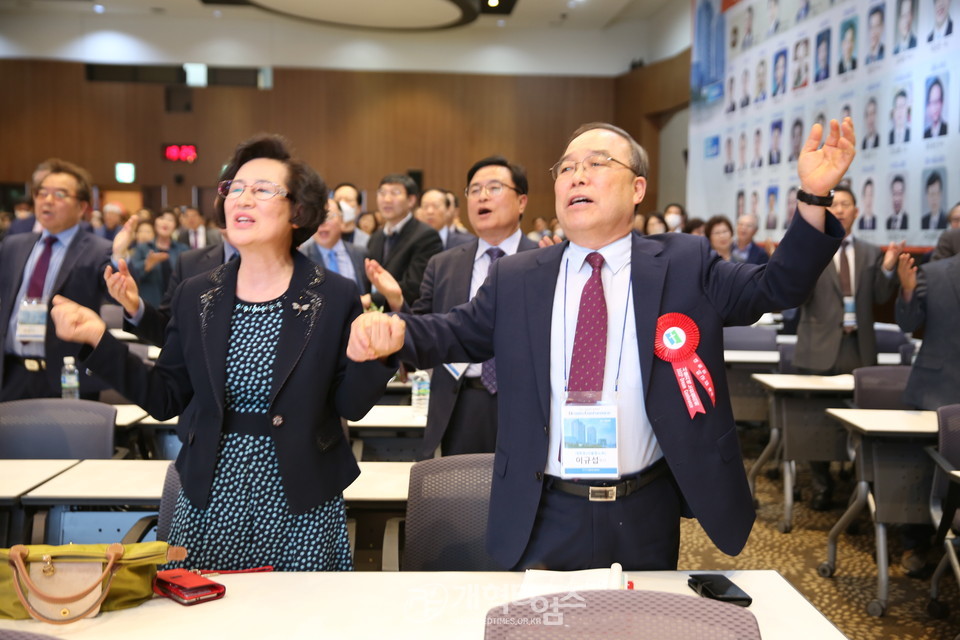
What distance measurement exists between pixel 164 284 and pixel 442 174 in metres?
9.58

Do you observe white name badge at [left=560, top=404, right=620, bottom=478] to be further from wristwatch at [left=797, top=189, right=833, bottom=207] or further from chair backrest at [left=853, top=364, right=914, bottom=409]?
chair backrest at [left=853, top=364, right=914, bottom=409]

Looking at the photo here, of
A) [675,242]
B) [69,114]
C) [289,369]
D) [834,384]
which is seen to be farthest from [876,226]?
[69,114]

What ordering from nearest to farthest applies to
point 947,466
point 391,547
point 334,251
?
point 391,547 < point 947,466 < point 334,251

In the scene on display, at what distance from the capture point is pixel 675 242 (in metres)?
2.17

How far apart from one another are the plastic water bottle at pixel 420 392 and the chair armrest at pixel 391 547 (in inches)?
54.4

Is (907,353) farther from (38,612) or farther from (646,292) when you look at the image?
(38,612)

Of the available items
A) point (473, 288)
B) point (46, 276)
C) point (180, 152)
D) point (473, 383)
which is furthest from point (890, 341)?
point (180, 152)

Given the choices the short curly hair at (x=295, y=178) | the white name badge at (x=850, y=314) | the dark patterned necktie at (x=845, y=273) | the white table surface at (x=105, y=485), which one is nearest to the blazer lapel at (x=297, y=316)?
the short curly hair at (x=295, y=178)

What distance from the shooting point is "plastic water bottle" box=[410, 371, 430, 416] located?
4184 millimetres

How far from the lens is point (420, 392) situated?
434 centimetres

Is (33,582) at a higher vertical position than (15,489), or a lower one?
higher

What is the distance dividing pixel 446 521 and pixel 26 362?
2.94 metres

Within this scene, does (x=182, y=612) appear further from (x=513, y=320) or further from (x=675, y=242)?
(x=675, y=242)

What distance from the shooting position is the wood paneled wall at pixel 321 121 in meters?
17.7
